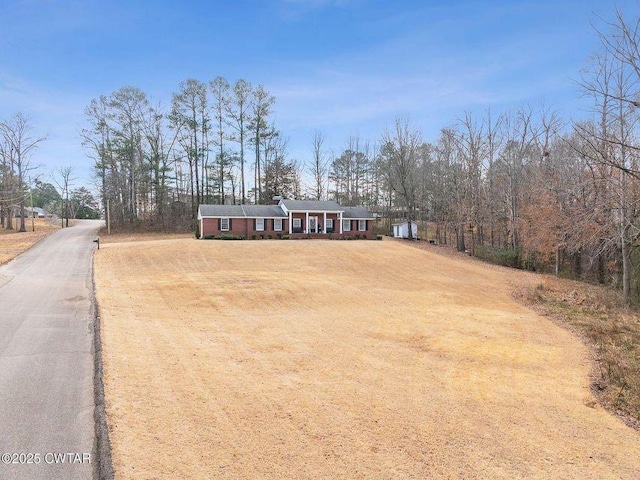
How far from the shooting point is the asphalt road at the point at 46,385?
3691 mm

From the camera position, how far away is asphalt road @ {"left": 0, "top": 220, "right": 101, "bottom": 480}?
369 centimetres

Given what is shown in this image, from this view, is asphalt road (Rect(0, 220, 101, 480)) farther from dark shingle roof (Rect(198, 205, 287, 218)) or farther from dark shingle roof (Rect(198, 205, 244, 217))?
dark shingle roof (Rect(198, 205, 287, 218))

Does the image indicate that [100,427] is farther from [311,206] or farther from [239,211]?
[311,206]

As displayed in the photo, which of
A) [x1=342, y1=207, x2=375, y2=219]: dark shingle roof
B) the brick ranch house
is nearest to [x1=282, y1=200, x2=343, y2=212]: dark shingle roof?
the brick ranch house

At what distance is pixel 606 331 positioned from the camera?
11.2m

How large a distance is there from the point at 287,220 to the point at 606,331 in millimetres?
29482

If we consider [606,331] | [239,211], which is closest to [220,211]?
[239,211]

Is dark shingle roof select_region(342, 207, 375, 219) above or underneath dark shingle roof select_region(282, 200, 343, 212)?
underneath

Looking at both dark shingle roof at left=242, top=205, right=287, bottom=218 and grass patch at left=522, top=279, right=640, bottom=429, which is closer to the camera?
grass patch at left=522, top=279, right=640, bottom=429

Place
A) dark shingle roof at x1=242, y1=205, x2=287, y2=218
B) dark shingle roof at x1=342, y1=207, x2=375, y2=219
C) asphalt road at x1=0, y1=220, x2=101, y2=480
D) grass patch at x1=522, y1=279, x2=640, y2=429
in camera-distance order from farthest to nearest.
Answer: dark shingle roof at x1=342, y1=207, x2=375, y2=219, dark shingle roof at x1=242, y1=205, x2=287, y2=218, grass patch at x1=522, y1=279, x2=640, y2=429, asphalt road at x1=0, y1=220, x2=101, y2=480

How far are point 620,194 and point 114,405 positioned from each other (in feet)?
59.5

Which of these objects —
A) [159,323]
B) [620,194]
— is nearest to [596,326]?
[620,194]

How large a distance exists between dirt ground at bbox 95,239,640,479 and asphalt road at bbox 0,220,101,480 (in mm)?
336

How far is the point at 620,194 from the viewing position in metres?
15.2
